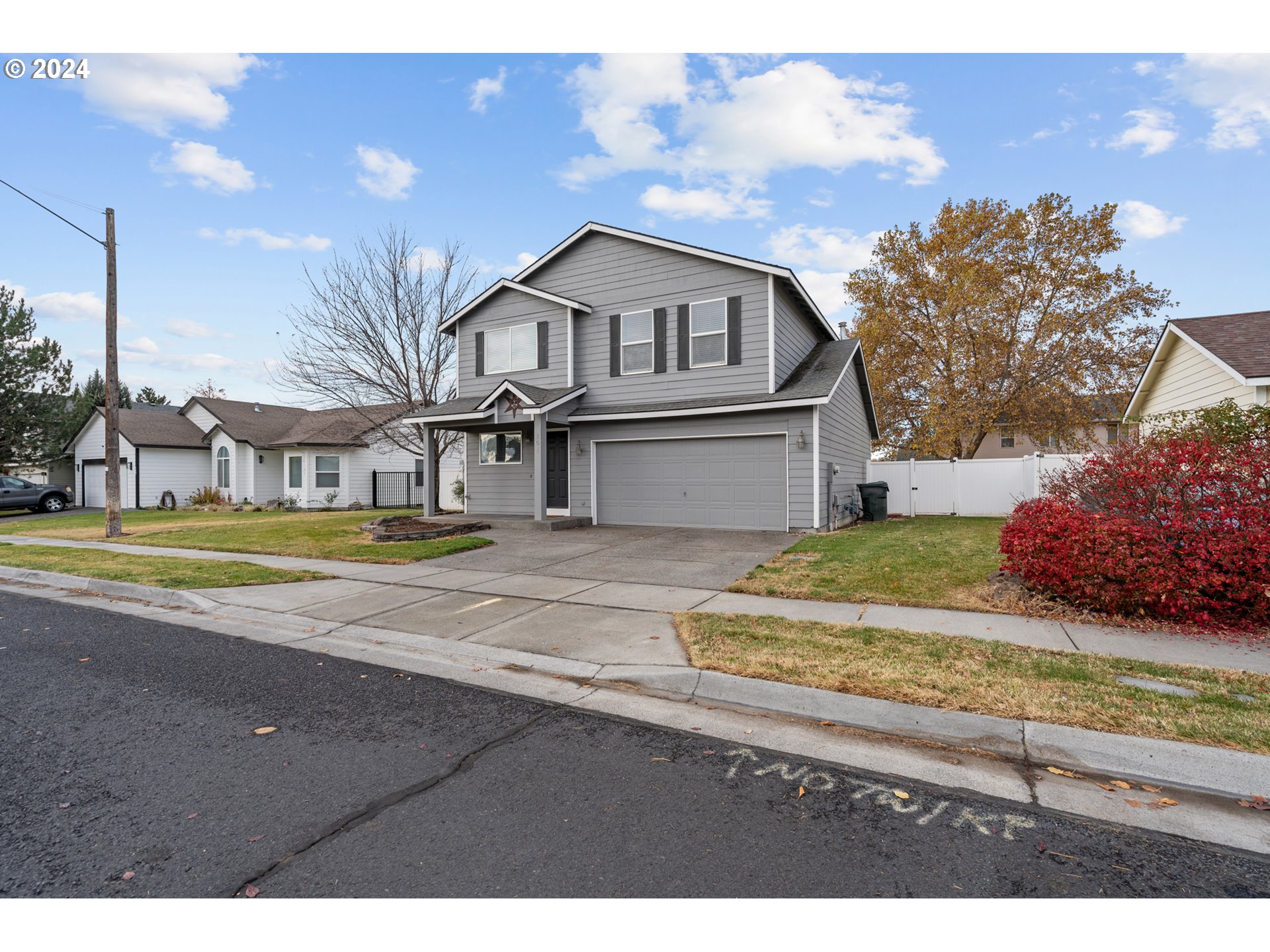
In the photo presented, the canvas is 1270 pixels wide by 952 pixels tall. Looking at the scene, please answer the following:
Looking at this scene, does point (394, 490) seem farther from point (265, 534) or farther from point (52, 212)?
point (52, 212)

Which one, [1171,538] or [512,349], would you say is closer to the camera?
[1171,538]

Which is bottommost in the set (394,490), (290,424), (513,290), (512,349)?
(394,490)

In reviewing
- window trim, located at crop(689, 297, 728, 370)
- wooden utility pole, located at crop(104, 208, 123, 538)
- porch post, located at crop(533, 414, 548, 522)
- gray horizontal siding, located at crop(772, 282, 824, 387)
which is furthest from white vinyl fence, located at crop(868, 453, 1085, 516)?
wooden utility pole, located at crop(104, 208, 123, 538)

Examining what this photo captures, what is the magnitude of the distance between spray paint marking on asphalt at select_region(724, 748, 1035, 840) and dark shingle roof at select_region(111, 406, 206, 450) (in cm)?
2967

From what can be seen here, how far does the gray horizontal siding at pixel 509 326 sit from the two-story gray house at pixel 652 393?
1.8 inches

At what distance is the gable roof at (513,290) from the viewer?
1559 cm

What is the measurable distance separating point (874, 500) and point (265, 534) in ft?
51.7

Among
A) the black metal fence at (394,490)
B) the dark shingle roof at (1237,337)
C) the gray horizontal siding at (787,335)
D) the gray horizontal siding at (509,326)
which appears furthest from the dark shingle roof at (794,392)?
the black metal fence at (394,490)

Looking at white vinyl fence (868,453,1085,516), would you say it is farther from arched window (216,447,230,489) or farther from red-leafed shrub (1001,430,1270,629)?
arched window (216,447,230,489)

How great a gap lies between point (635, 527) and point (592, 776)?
11.4 meters

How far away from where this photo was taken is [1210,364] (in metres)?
11.9

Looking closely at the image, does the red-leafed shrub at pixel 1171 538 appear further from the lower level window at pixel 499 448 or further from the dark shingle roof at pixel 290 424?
the dark shingle roof at pixel 290 424

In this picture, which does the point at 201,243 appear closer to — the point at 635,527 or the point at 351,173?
the point at 351,173

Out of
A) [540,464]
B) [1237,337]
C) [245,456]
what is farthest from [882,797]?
[245,456]
